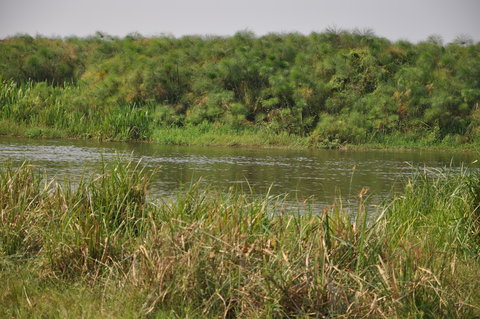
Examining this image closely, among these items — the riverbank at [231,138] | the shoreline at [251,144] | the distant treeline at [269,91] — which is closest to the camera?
the shoreline at [251,144]

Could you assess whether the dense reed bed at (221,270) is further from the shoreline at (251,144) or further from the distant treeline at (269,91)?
the distant treeline at (269,91)

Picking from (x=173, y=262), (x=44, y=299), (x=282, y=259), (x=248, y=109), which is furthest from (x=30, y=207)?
(x=248, y=109)

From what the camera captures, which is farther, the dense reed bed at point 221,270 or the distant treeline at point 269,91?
the distant treeline at point 269,91

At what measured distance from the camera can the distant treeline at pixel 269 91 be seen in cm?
2477

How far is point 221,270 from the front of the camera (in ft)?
14.5

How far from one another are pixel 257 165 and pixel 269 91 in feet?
32.3

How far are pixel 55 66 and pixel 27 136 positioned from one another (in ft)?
28.9

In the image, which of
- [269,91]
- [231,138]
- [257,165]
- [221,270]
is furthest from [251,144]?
[221,270]

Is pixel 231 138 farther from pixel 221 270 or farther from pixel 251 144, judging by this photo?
pixel 221 270

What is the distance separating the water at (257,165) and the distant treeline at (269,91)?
7.80ft

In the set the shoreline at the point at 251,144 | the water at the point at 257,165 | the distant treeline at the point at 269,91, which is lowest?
the water at the point at 257,165

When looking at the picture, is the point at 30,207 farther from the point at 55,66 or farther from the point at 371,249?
the point at 55,66

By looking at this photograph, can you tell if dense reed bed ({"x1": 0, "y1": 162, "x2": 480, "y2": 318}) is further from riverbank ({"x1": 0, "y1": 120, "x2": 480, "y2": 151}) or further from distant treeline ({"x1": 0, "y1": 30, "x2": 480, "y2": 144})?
distant treeline ({"x1": 0, "y1": 30, "x2": 480, "y2": 144})

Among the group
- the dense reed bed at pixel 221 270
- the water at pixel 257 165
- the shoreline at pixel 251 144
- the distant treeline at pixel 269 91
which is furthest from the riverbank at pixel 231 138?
the dense reed bed at pixel 221 270
